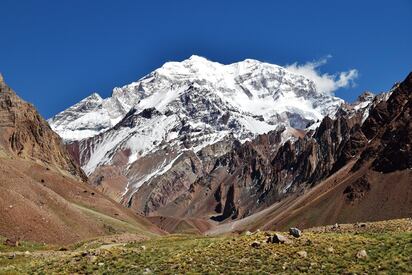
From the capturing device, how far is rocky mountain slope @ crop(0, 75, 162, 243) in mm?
91375

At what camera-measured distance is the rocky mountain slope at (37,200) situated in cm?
9138

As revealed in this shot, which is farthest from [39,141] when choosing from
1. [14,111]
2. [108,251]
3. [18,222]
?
[108,251]

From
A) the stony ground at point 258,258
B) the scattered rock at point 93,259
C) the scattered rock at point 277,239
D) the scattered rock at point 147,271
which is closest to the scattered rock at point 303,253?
the stony ground at point 258,258

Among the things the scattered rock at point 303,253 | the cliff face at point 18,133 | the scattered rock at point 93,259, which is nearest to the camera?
the scattered rock at point 303,253

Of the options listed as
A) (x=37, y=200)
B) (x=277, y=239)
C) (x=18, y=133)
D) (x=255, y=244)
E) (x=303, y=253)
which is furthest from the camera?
(x=18, y=133)

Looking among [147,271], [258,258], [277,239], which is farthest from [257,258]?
[147,271]

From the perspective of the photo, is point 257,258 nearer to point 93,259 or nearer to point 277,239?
point 277,239

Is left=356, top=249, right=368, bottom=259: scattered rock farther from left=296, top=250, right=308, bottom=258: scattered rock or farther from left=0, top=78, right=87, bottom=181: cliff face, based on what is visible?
left=0, top=78, right=87, bottom=181: cliff face

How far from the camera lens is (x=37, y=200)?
106438 millimetres

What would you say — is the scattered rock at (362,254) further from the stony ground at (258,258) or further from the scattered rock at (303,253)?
the scattered rock at (303,253)

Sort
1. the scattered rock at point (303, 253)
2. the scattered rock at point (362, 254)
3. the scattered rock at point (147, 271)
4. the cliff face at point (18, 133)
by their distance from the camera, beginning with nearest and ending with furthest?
the scattered rock at point (147, 271), the scattered rock at point (362, 254), the scattered rock at point (303, 253), the cliff face at point (18, 133)

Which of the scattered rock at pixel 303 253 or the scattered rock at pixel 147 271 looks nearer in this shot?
the scattered rock at pixel 147 271

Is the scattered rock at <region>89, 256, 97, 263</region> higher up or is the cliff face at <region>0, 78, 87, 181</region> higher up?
the cliff face at <region>0, 78, 87, 181</region>

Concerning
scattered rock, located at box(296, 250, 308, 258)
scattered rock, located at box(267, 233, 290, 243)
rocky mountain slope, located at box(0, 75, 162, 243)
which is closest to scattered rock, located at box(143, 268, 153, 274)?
scattered rock, located at box(267, 233, 290, 243)
